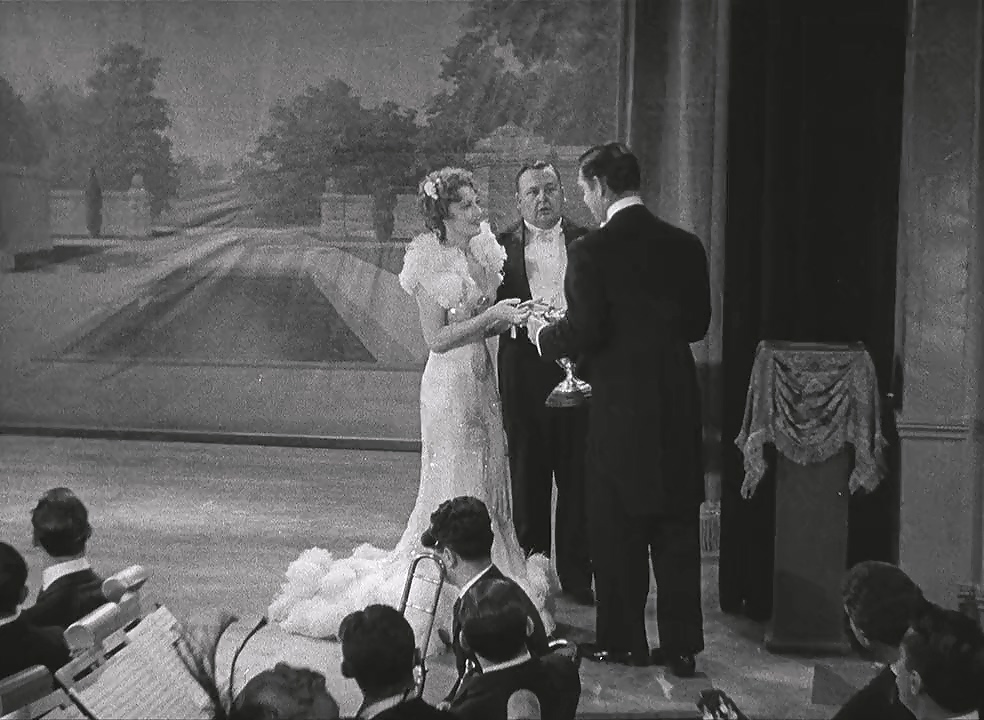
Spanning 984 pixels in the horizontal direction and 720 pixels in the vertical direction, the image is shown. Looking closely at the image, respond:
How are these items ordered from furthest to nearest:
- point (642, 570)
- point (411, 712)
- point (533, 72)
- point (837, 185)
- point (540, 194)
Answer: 1. point (533, 72)
2. point (540, 194)
3. point (837, 185)
4. point (642, 570)
5. point (411, 712)

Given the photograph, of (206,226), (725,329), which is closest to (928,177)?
(725,329)

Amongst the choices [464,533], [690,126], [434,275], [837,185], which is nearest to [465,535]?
[464,533]

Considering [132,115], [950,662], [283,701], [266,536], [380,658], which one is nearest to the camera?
[283,701]

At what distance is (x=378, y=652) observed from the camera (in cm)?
267

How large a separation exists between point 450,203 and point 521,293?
66cm

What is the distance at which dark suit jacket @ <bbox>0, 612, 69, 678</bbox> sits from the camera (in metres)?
3.13

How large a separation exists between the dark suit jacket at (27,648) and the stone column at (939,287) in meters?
3.18

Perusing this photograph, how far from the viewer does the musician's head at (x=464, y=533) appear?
4.04m

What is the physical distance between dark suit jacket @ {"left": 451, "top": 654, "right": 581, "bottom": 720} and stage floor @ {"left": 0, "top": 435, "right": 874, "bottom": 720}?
32.7 inches

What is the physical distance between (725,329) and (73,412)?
6.47 m

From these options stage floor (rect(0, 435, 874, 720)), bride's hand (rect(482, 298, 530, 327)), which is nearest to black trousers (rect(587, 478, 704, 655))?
stage floor (rect(0, 435, 874, 720))

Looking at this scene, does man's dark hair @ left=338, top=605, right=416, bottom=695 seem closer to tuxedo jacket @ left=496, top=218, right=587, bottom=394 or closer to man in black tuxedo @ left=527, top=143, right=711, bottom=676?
man in black tuxedo @ left=527, top=143, right=711, bottom=676

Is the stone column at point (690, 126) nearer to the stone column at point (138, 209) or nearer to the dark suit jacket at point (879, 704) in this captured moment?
the dark suit jacket at point (879, 704)

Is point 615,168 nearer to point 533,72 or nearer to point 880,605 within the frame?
point 880,605
